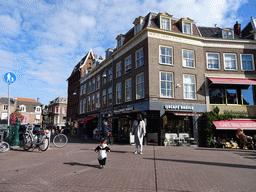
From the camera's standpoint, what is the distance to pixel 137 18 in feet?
62.5

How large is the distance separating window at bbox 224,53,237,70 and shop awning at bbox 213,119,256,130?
526 centimetres

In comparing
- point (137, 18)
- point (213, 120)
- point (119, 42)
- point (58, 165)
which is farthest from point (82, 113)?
point (58, 165)

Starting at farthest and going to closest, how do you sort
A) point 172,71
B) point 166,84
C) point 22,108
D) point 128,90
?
point 22,108 < point 128,90 < point 172,71 < point 166,84

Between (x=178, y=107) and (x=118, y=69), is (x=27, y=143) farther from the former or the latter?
(x=118, y=69)

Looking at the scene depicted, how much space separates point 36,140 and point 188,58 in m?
14.4

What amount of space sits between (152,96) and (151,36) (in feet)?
17.5

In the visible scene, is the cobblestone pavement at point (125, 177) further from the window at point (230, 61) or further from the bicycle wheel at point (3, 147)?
the window at point (230, 61)

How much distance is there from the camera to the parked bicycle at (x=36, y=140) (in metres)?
10.0

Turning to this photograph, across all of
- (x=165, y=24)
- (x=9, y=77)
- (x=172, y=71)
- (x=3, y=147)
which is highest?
(x=165, y=24)

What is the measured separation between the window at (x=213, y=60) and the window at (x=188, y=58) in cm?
169

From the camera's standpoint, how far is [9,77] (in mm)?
11164

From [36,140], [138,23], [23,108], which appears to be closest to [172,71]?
[138,23]

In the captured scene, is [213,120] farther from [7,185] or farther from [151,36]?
[7,185]

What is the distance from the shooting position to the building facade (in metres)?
16.8
